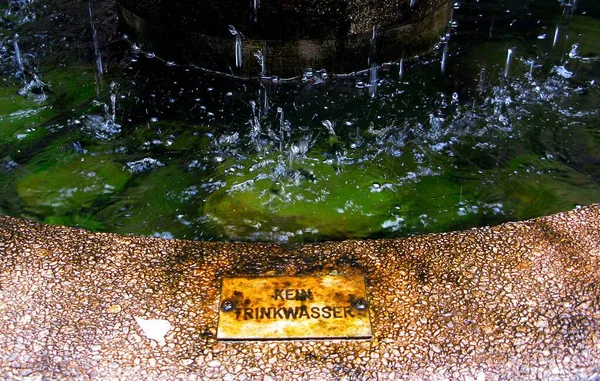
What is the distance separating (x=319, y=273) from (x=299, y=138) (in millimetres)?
1584

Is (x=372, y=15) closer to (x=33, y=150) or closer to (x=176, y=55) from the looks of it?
(x=176, y=55)

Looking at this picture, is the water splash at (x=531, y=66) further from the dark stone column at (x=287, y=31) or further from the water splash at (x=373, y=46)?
the water splash at (x=373, y=46)

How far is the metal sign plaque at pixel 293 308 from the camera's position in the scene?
8.49 feet

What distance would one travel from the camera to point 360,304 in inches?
107

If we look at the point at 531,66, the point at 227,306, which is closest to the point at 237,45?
the point at 531,66

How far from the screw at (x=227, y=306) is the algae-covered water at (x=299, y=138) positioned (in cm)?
67

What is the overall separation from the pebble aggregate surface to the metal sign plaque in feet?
0.14

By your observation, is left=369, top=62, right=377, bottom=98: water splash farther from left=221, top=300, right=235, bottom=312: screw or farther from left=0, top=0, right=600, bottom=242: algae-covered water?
left=221, top=300, right=235, bottom=312: screw

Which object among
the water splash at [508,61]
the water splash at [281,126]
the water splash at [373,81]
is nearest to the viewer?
the water splash at [281,126]

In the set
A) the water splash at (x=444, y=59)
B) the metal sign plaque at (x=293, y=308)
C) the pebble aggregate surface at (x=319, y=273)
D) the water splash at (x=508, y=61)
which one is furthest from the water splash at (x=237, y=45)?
the metal sign plaque at (x=293, y=308)

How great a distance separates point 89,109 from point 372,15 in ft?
7.47

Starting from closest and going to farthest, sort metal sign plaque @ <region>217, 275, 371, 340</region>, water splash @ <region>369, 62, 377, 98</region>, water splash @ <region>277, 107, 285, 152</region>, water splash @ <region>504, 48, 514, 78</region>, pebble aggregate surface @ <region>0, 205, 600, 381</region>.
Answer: pebble aggregate surface @ <region>0, 205, 600, 381</region>, metal sign plaque @ <region>217, 275, 371, 340</region>, water splash @ <region>277, 107, 285, 152</region>, water splash @ <region>369, 62, 377, 98</region>, water splash @ <region>504, 48, 514, 78</region>

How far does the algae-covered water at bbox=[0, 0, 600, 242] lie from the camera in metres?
3.58

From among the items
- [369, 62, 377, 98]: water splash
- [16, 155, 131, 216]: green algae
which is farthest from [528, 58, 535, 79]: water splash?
[16, 155, 131, 216]: green algae
